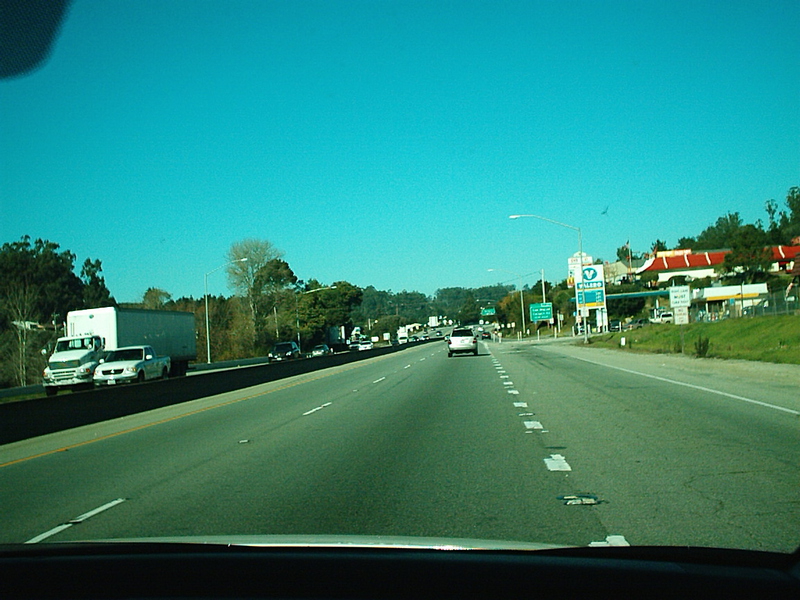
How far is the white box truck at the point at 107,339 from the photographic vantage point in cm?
3797

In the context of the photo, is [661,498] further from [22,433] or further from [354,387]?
[354,387]

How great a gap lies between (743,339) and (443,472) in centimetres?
4223

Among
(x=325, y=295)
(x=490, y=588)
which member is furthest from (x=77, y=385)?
(x=325, y=295)

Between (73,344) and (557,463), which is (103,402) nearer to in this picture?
(557,463)

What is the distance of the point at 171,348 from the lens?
5203cm

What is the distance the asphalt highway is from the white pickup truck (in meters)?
17.7

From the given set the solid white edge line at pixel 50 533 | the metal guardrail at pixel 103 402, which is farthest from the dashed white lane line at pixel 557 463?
the metal guardrail at pixel 103 402

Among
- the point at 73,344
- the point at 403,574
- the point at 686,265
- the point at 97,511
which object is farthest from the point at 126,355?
the point at 686,265

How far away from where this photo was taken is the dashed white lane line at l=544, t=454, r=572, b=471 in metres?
10.1

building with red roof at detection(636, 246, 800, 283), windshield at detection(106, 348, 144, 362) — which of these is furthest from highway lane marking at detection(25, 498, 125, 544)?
building with red roof at detection(636, 246, 800, 283)

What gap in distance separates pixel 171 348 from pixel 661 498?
47.3 meters

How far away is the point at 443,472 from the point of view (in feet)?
33.1

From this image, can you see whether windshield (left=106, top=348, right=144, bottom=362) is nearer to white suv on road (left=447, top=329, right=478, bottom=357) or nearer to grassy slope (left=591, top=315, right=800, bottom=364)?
white suv on road (left=447, top=329, right=478, bottom=357)

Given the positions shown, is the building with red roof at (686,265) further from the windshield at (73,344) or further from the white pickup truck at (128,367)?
the windshield at (73,344)
